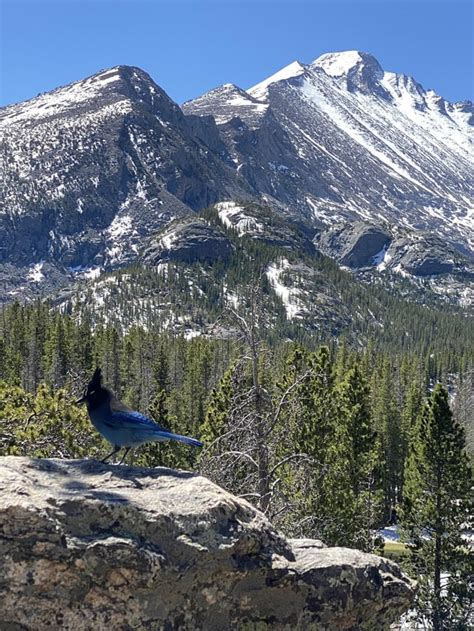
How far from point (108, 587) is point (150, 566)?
0.48m

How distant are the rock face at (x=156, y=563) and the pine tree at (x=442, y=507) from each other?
21954mm

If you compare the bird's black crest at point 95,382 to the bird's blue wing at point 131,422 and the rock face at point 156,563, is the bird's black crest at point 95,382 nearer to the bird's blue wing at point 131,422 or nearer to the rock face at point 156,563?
the bird's blue wing at point 131,422

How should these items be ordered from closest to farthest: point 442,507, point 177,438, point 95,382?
point 177,438 → point 95,382 → point 442,507

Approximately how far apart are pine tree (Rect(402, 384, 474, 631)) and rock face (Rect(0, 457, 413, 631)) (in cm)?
2195

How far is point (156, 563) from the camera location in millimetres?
7008

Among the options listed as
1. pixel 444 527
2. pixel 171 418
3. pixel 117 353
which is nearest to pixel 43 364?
pixel 117 353

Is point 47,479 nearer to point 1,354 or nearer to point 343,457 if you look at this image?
point 343,457

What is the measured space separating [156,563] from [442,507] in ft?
83.1

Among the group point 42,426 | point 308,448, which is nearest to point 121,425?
point 42,426

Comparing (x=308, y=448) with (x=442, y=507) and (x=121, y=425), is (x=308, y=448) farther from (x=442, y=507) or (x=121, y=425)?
(x=121, y=425)

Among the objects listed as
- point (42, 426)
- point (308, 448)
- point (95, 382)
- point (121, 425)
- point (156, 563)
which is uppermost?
point (95, 382)

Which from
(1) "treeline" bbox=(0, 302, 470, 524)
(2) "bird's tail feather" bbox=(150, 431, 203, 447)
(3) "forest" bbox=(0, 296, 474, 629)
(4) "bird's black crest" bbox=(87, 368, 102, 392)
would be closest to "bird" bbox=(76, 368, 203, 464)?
(2) "bird's tail feather" bbox=(150, 431, 203, 447)

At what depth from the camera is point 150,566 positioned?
698 cm

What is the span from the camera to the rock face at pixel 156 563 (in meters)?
6.82
